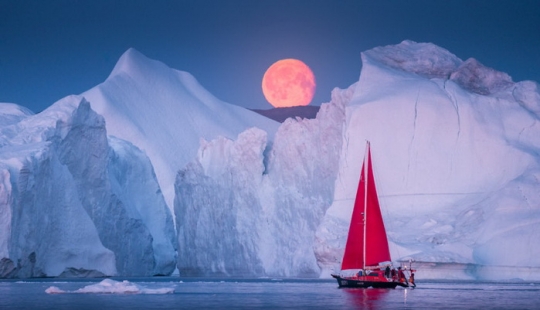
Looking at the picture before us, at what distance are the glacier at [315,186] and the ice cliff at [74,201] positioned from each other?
0.25ft

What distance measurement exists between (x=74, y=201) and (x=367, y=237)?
19.5 meters

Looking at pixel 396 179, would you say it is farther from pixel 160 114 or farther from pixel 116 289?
pixel 160 114

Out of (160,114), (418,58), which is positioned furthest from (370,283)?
(160,114)

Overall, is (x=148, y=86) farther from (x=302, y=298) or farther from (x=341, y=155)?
(x=302, y=298)

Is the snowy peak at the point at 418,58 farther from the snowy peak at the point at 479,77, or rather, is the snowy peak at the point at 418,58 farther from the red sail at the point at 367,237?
the red sail at the point at 367,237

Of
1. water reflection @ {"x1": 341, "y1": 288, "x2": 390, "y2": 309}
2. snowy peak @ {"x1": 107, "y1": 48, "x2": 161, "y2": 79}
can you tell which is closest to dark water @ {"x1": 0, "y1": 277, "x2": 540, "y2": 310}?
water reflection @ {"x1": 341, "y1": 288, "x2": 390, "y2": 309}

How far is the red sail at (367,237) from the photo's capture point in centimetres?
3203

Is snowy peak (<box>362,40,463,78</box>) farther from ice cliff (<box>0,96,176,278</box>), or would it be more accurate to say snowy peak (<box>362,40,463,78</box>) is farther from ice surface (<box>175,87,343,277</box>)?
ice cliff (<box>0,96,176,278</box>)

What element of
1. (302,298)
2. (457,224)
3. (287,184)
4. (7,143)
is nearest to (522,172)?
(457,224)

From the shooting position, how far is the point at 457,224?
40.6 metres

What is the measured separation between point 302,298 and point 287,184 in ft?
84.5

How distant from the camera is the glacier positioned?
1587 inches

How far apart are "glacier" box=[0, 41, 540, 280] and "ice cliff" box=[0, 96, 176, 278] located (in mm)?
76

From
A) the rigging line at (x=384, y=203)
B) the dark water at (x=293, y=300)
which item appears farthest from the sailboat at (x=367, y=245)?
the rigging line at (x=384, y=203)
